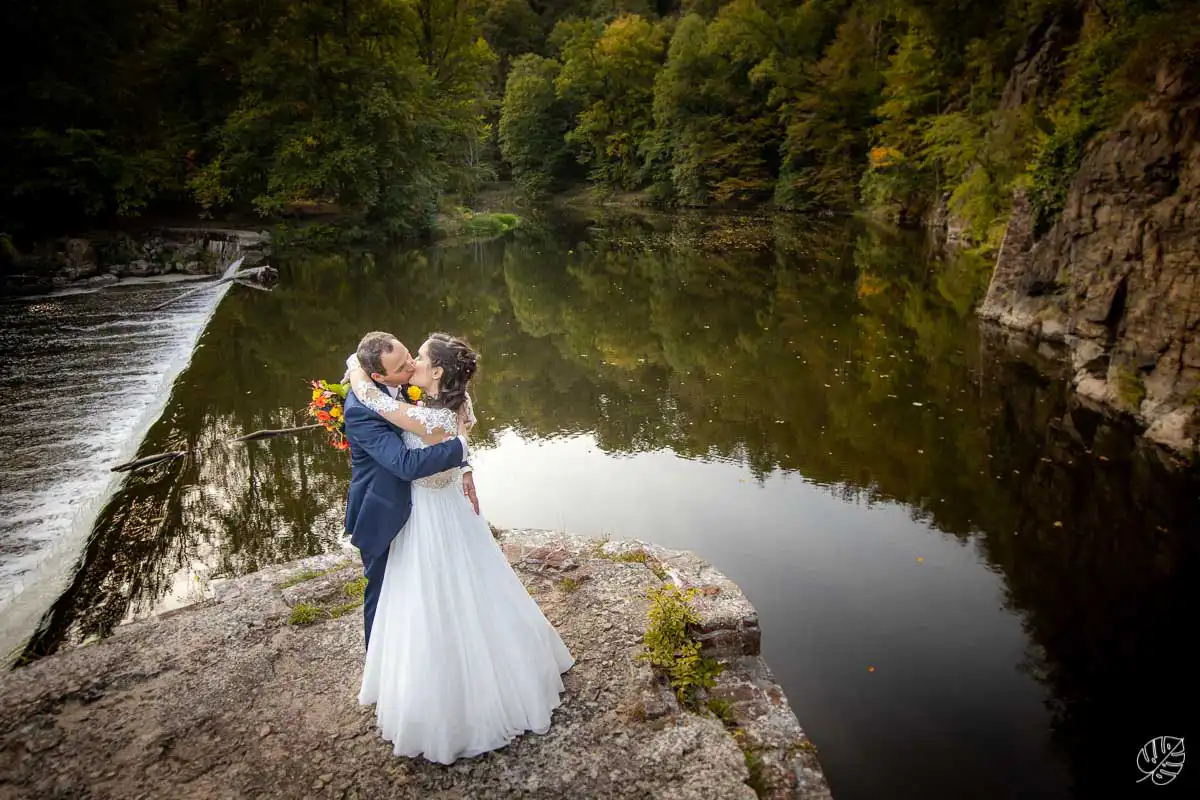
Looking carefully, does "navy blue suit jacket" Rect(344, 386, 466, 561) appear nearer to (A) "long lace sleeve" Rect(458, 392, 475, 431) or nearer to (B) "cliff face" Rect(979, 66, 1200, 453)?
(A) "long lace sleeve" Rect(458, 392, 475, 431)

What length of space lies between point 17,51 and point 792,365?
25.4 metres

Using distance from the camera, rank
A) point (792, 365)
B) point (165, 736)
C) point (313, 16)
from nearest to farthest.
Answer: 1. point (165, 736)
2. point (792, 365)
3. point (313, 16)

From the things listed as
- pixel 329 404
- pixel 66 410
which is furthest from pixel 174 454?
pixel 329 404

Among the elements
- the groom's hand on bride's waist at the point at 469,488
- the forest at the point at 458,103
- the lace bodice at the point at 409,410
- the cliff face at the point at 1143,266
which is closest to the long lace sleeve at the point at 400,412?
the lace bodice at the point at 409,410

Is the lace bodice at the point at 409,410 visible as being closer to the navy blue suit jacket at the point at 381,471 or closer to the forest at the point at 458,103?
the navy blue suit jacket at the point at 381,471

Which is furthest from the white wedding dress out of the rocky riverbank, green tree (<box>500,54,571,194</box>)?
green tree (<box>500,54,571,194</box>)

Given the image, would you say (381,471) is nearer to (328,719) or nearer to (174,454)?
(328,719)

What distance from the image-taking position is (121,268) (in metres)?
21.5

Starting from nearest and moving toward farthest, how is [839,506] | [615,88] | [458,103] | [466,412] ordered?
[466,412] < [839,506] < [458,103] < [615,88]

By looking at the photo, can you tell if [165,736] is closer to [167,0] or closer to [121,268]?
[121,268]

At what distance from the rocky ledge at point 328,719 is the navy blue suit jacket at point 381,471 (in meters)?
1.14

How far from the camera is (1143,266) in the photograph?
1064 cm

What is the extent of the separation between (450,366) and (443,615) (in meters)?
1.26

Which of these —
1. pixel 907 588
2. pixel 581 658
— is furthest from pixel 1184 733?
pixel 581 658
